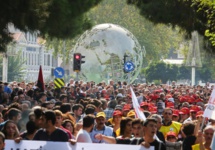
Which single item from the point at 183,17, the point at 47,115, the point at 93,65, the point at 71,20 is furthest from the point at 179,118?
the point at 93,65

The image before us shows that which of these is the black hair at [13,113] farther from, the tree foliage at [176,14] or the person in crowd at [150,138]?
the tree foliage at [176,14]

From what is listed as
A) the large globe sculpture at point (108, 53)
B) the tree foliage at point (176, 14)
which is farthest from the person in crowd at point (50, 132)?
the large globe sculpture at point (108, 53)

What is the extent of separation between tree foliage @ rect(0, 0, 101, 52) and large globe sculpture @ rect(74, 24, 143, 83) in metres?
22.5

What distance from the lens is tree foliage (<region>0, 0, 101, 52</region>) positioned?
80.9 feet

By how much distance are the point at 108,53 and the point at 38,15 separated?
28640 millimetres

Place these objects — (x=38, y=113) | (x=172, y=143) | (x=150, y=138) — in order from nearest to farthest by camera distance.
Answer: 1. (x=150, y=138)
2. (x=172, y=143)
3. (x=38, y=113)

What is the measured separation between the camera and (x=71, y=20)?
2989 cm

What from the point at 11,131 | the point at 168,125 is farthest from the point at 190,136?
the point at 168,125

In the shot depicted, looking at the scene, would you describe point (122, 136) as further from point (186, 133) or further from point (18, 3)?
point (18, 3)

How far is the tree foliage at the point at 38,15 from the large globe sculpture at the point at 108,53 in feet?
73.9

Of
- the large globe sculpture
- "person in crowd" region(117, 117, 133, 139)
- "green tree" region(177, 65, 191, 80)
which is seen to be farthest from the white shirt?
"green tree" region(177, 65, 191, 80)

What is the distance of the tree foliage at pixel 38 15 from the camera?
80.9 feet

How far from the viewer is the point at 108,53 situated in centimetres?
5350

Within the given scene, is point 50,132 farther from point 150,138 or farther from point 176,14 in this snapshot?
point 176,14
